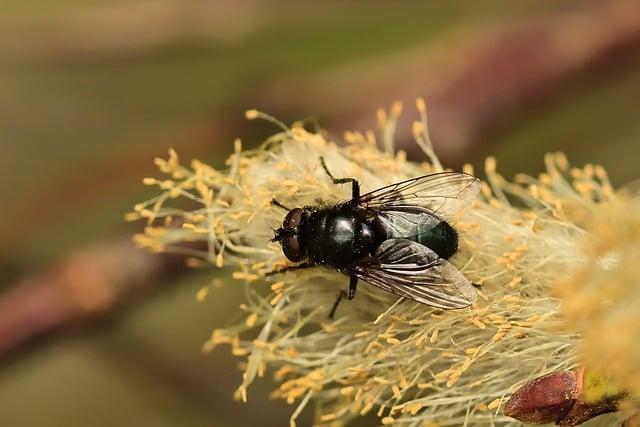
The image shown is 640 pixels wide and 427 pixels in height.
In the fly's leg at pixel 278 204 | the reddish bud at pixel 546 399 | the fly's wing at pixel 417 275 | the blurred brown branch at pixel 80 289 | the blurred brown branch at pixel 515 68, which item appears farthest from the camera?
the blurred brown branch at pixel 515 68

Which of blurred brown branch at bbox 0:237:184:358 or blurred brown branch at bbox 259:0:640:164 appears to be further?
blurred brown branch at bbox 259:0:640:164

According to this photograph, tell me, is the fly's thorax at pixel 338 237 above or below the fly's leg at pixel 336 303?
above

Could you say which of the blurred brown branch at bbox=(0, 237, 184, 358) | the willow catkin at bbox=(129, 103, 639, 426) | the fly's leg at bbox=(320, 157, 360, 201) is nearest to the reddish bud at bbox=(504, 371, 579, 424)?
the willow catkin at bbox=(129, 103, 639, 426)

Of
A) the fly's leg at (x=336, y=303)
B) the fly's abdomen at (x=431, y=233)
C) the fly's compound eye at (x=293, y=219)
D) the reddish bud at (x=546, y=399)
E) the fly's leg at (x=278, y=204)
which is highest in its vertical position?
the fly's leg at (x=278, y=204)

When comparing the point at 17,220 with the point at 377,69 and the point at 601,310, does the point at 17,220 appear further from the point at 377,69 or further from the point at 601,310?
the point at 601,310

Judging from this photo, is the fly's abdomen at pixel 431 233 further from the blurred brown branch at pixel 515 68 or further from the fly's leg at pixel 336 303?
the blurred brown branch at pixel 515 68

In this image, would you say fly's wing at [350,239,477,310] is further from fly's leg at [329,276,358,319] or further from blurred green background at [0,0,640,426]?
blurred green background at [0,0,640,426]

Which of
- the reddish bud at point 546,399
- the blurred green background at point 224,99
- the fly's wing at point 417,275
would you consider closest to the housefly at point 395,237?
the fly's wing at point 417,275
